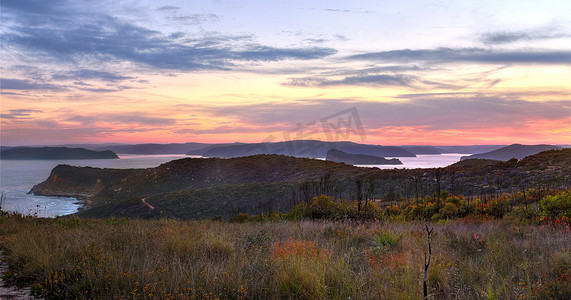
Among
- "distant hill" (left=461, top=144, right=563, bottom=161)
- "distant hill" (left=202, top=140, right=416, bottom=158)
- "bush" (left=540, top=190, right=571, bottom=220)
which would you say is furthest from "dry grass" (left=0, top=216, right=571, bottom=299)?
"distant hill" (left=202, top=140, right=416, bottom=158)

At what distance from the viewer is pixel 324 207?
11.4 meters

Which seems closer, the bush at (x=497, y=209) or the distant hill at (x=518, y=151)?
the bush at (x=497, y=209)

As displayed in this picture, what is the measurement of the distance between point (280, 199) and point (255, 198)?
16.2 ft

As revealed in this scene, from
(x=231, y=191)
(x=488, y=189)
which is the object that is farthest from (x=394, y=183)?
(x=231, y=191)

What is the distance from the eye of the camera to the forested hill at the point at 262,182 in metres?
25.1

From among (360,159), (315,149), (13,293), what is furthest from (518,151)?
(13,293)

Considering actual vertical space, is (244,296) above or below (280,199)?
above

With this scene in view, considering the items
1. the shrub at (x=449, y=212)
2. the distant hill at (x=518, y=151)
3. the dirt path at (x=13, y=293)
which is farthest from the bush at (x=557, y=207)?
the distant hill at (x=518, y=151)

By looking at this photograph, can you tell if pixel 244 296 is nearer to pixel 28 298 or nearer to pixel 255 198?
pixel 28 298

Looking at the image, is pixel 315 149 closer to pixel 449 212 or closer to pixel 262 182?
pixel 262 182

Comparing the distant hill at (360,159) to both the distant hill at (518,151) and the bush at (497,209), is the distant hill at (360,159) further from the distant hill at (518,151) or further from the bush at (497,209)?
the bush at (497,209)

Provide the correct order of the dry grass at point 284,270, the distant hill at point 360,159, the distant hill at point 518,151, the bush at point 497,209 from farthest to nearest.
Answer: the distant hill at point 360,159 < the distant hill at point 518,151 < the bush at point 497,209 < the dry grass at point 284,270

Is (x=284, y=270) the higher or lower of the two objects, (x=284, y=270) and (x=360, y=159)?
the higher

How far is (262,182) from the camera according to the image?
53.2 metres
